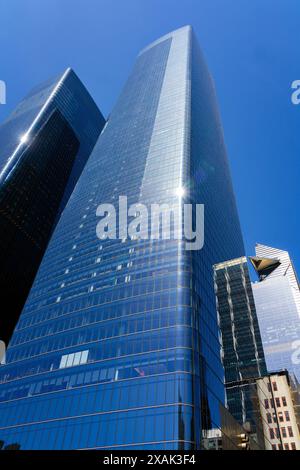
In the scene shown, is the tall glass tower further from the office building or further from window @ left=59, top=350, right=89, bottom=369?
the office building

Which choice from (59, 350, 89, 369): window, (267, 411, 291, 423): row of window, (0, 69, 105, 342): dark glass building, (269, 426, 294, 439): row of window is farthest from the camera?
(0, 69, 105, 342): dark glass building

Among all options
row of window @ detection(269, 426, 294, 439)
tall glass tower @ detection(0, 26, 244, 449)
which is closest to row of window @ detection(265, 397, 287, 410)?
row of window @ detection(269, 426, 294, 439)

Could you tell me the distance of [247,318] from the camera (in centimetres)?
12025

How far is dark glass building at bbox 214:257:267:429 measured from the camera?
102 m

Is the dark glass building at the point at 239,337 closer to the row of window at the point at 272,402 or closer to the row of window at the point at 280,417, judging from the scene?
the row of window at the point at 272,402

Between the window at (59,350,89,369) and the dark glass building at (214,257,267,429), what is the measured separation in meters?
43.4

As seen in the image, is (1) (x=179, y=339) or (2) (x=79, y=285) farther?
(2) (x=79, y=285)

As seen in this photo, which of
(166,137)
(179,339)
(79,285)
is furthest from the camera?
(166,137)

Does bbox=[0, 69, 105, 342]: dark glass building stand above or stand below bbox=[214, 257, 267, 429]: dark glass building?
above

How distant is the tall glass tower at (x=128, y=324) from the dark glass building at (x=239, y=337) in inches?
323
